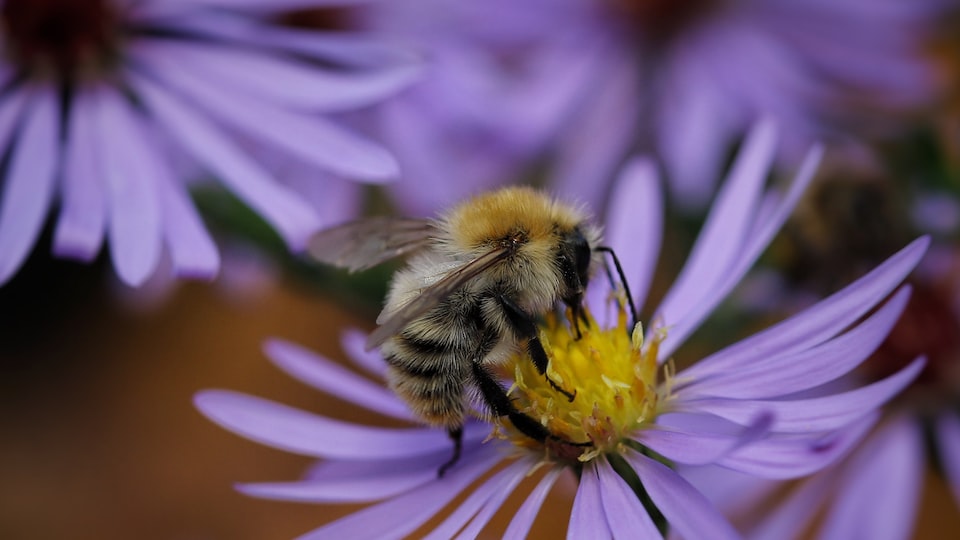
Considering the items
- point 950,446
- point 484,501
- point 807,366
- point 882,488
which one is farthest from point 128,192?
point 950,446

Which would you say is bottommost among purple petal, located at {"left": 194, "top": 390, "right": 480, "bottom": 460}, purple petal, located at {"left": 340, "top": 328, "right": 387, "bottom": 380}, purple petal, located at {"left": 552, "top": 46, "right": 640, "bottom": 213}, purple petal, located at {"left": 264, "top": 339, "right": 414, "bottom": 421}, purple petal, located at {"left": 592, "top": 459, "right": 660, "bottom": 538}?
purple petal, located at {"left": 592, "top": 459, "right": 660, "bottom": 538}

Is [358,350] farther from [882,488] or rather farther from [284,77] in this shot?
[882,488]

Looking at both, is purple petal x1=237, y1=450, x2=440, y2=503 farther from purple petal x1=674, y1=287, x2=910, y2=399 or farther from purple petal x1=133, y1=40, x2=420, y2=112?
purple petal x1=133, y1=40, x2=420, y2=112

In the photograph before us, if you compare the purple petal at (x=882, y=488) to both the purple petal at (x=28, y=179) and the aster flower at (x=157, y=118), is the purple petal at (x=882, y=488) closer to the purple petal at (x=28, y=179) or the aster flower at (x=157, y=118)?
the aster flower at (x=157, y=118)

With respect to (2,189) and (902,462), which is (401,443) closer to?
(2,189)

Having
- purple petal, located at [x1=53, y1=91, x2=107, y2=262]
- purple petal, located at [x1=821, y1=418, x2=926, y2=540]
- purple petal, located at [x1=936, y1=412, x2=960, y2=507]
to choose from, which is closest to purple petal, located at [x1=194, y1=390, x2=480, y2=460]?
purple petal, located at [x1=53, y1=91, x2=107, y2=262]

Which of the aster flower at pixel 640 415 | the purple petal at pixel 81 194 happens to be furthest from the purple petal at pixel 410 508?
the purple petal at pixel 81 194
